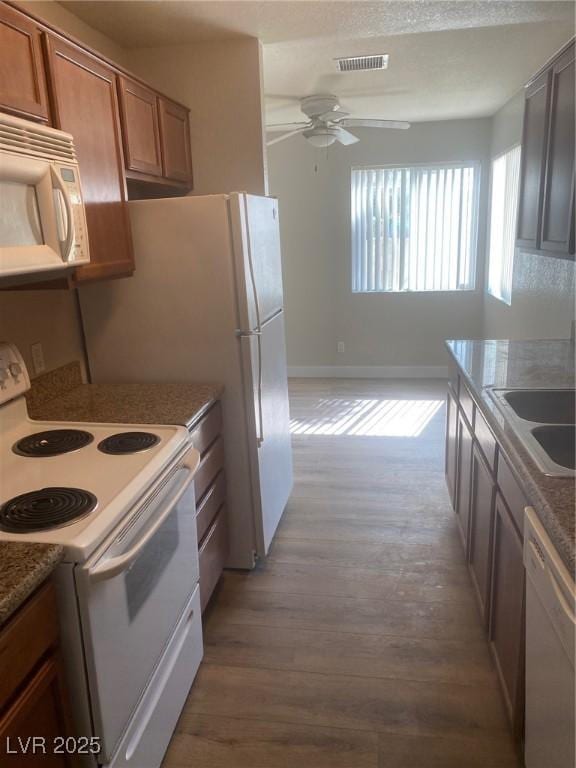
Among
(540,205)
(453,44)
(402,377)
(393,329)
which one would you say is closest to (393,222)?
(393,329)

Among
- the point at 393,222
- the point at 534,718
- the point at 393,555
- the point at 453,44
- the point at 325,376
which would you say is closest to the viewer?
the point at 534,718

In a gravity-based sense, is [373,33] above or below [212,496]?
above

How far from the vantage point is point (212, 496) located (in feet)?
7.77

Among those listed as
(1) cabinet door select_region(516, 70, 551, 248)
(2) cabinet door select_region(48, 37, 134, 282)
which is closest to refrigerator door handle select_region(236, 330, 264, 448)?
(2) cabinet door select_region(48, 37, 134, 282)

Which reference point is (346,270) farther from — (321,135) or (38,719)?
(38,719)

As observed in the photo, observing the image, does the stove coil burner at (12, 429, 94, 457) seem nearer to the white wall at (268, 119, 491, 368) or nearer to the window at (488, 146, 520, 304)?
the window at (488, 146, 520, 304)

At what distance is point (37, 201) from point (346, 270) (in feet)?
15.2

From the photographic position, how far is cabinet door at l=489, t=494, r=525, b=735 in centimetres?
157

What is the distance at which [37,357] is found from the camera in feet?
7.47

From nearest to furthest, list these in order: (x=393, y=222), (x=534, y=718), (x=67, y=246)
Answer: (x=534, y=718) → (x=67, y=246) → (x=393, y=222)

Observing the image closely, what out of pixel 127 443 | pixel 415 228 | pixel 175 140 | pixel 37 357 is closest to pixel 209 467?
pixel 127 443

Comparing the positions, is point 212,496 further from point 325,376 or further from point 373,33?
point 325,376

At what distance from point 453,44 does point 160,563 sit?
3115 millimetres

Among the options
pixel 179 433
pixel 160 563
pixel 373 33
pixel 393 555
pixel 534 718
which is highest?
pixel 373 33
